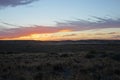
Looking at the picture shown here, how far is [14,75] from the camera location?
52.8ft

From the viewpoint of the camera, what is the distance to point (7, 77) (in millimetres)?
15758

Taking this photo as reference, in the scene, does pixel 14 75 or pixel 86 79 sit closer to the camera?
pixel 86 79

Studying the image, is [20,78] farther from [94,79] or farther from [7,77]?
[94,79]

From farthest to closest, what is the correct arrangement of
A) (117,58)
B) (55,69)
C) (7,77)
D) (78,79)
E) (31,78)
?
1. (117,58)
2. (55,69)
3. (7,77)
4. (31,78)
5. (78,79)

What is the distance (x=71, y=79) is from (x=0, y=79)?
454cm

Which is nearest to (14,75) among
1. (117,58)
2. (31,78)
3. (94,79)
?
(31,78)

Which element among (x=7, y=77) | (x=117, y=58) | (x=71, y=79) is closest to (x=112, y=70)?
(x=71, y=79)

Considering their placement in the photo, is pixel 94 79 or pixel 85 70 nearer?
pixel 94 79

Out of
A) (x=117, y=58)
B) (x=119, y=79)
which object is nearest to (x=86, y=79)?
(x=119, y=79)

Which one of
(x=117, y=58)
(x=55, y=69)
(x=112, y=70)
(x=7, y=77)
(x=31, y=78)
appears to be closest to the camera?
(x=31, y=78)

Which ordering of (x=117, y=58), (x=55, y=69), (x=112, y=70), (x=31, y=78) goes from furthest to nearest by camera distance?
(x=117, y=58) < (x=55, y=69) < (x=112, y=70) < (x=31, y=78)

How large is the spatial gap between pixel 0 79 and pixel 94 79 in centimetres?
587

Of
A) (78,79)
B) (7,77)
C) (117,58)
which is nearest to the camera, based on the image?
(78,79)

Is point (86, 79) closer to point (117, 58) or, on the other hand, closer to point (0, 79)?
point (0, 79)
